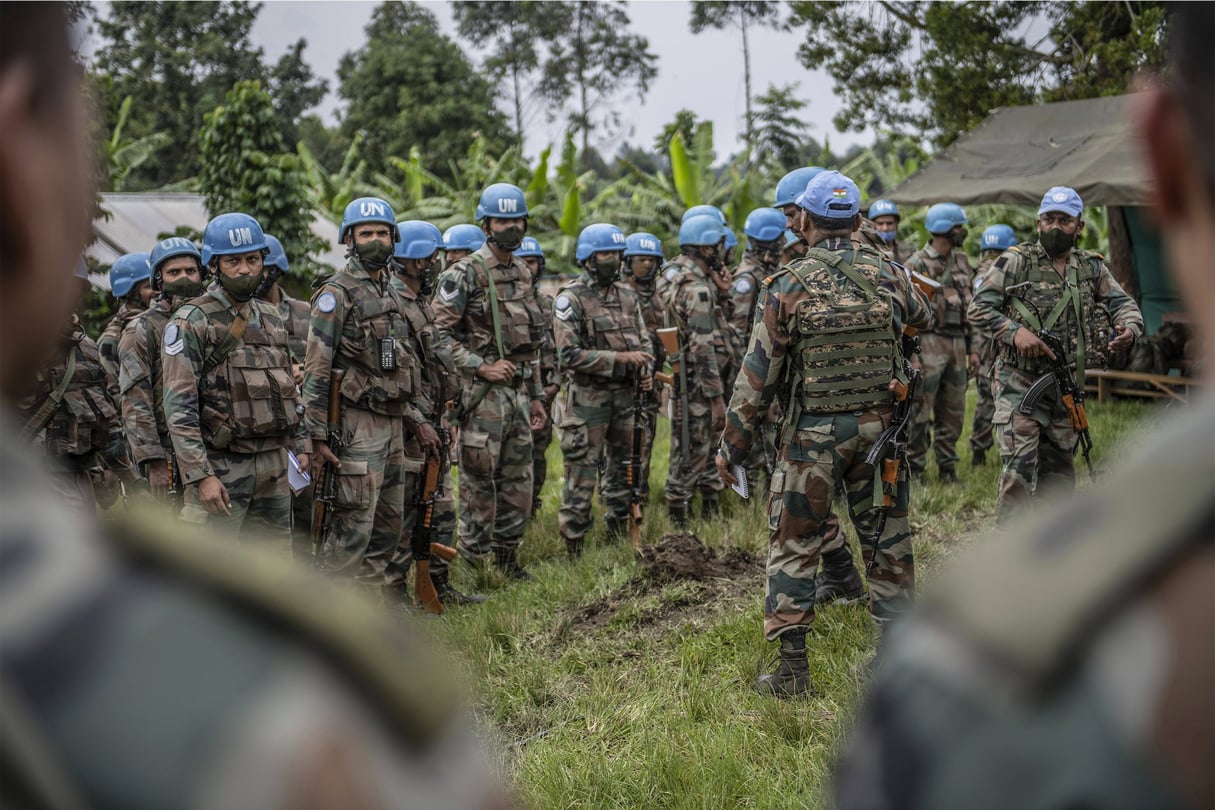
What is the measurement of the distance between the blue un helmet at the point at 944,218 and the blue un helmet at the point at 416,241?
17.1 feet

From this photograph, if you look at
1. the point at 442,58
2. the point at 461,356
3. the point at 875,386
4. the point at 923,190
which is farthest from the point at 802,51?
the point at 442,58

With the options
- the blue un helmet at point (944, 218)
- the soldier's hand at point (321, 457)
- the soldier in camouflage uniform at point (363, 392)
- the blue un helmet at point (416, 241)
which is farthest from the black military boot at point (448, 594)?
the blue un helmet at point (944, 218)

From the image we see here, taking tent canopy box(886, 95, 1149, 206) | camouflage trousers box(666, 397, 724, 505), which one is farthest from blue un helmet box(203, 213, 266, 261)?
tent canopy box(886, 95, 1149, 206)

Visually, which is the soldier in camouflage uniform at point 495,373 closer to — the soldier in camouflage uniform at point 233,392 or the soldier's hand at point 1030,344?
the soldier in camouflage uniform at point 233,392

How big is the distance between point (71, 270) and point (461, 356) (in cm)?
628

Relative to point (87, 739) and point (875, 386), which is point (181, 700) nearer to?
point (87, 739)

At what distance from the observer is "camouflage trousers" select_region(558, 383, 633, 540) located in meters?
7.97

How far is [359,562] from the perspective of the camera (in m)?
6.11

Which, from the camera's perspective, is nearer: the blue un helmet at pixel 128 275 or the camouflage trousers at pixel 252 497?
the camouflage trousers at pixel 252 497

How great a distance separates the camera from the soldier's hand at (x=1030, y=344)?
6582mm

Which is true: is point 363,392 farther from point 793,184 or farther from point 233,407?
point 793,184

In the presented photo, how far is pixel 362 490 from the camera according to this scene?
612 centimetres

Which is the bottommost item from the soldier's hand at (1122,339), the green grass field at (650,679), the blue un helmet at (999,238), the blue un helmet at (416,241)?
the green grass field at (650,679)

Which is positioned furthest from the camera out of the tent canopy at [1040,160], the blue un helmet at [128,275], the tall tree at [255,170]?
the tall tree at [255,170]
